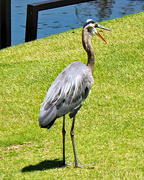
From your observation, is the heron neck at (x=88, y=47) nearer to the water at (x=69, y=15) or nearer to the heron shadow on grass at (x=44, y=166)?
the heron shadow on grass at (x=44, y=166)

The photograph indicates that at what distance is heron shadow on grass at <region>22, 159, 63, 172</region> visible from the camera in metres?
5.69

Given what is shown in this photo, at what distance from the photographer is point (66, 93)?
18.4 feet

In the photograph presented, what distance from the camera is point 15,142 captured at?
6.84 meters

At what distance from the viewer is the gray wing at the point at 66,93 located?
5383mm

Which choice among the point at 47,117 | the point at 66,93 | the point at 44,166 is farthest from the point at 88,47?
the point at 44,166

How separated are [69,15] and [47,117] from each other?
1005cm

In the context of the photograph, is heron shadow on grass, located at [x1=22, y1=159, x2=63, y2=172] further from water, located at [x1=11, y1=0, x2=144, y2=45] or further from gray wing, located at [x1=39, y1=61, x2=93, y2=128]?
water, located at [x1=11, y1=0, x2=144, y2=45]

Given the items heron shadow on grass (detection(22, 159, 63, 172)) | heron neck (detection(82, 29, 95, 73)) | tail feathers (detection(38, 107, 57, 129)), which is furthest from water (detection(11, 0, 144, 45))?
tail feathers (detection(38, 107, 57, 129))

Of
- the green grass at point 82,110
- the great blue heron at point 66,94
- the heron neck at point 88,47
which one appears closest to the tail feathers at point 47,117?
the great blue heron at point 66,94

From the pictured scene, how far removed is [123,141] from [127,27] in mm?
5688

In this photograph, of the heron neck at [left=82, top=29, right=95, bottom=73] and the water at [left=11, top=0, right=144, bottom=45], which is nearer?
the heron neck at [left=82, top=29, right=95, bottom=73]

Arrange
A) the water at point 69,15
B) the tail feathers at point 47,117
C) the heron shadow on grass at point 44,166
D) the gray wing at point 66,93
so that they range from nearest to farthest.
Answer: the tail feathers at point 47,117 → the gray wing at point 66,93 → the heron shadow on grass at point 44,166 → the water at point 69,15

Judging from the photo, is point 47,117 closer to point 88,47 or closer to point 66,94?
point 66,94

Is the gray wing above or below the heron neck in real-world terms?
below
